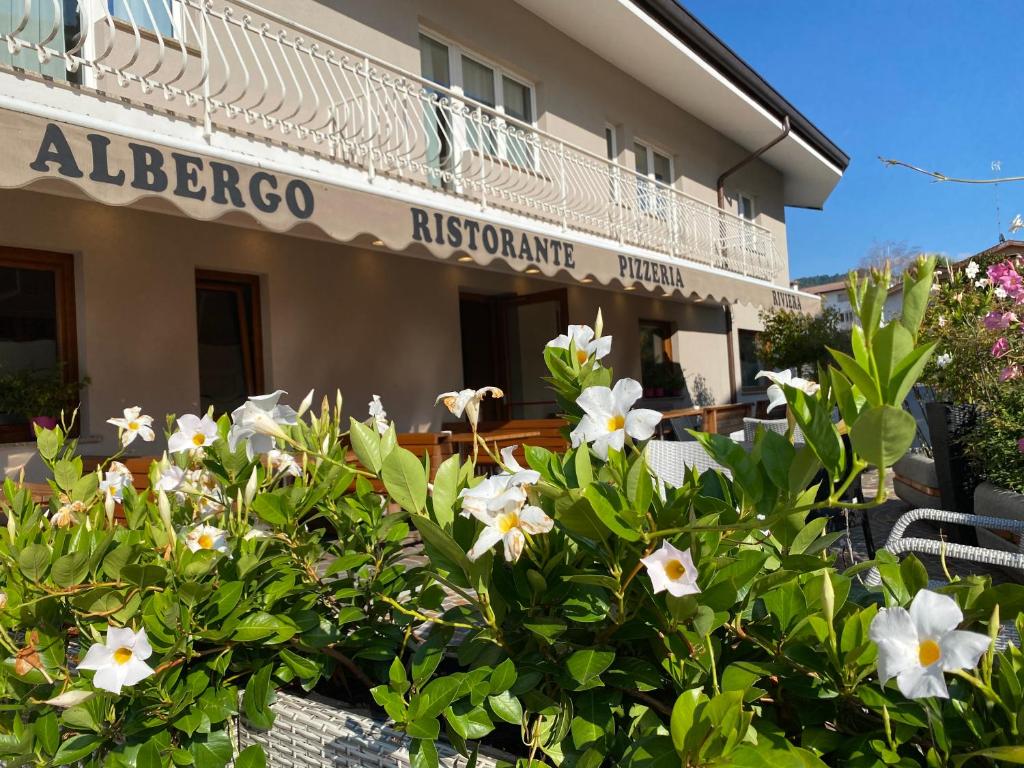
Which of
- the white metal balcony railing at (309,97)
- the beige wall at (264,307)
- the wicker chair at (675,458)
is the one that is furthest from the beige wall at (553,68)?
the wicker chair at (675,458)

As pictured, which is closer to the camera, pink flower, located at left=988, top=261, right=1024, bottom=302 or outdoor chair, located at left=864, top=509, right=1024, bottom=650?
outdoor chair, located at left=864, top=509, right=1024, bottom=650

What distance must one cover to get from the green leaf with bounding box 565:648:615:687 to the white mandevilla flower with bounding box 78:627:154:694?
637mm

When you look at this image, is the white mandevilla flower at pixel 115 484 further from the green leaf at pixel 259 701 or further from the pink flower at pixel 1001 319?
the pink flower at pixel 1001 319

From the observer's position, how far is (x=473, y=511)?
829mm

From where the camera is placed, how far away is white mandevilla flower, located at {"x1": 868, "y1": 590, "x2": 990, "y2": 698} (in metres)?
0.70

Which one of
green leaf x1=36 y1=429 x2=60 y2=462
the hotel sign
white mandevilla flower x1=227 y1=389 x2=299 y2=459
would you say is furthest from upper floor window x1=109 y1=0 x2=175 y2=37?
white mandevilla flower x1=227 y1=389 x2=299 y2=459

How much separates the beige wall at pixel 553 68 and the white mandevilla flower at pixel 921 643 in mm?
7715

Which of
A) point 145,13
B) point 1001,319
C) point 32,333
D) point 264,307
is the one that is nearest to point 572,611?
point 1001,319

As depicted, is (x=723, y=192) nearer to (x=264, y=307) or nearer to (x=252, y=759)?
A: (x=264, y=307)

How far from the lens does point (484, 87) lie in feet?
31.0

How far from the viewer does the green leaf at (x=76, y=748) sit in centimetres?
109

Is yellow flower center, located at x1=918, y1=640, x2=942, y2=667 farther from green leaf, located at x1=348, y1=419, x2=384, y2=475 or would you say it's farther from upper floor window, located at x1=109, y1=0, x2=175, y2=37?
upper floor window, located at x1=109, y1=0, x2=175, y2=37

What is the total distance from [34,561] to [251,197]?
12.0 feet

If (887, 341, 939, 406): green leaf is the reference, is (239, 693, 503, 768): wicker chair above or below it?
below
